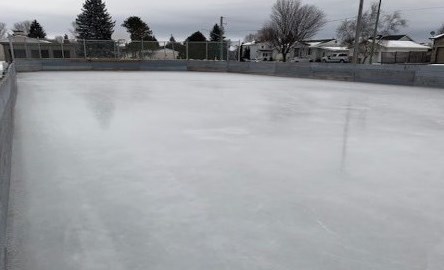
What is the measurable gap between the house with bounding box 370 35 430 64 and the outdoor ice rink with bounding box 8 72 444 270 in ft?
119

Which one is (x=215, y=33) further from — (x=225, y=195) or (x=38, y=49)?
(x=225, y=195)

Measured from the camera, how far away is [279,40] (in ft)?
163

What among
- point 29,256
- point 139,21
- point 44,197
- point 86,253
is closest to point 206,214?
point 86,253

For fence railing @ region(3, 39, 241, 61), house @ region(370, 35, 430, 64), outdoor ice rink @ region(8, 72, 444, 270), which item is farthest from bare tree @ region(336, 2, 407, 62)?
outdoor ice rink @ region(8, 72, 444, 270)

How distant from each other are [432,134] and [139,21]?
171 ft

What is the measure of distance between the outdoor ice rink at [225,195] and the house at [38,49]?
20053 mm

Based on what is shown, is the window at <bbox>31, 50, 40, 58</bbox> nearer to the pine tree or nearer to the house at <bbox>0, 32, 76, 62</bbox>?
the house at <bbox>0, 32, 76, 62</bbox>

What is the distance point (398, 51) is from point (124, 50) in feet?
135

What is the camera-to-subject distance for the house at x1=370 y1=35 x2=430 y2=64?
126ft

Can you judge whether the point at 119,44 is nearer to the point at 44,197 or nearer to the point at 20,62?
the point at 20,62

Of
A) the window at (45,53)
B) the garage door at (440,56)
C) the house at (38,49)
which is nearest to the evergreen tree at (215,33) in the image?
the garage door at (440,56)

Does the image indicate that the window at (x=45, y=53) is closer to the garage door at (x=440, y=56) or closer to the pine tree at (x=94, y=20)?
the pine tree at (x=94, y=20)

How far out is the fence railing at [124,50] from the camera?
79.8ft

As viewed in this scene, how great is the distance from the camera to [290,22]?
48.5m
